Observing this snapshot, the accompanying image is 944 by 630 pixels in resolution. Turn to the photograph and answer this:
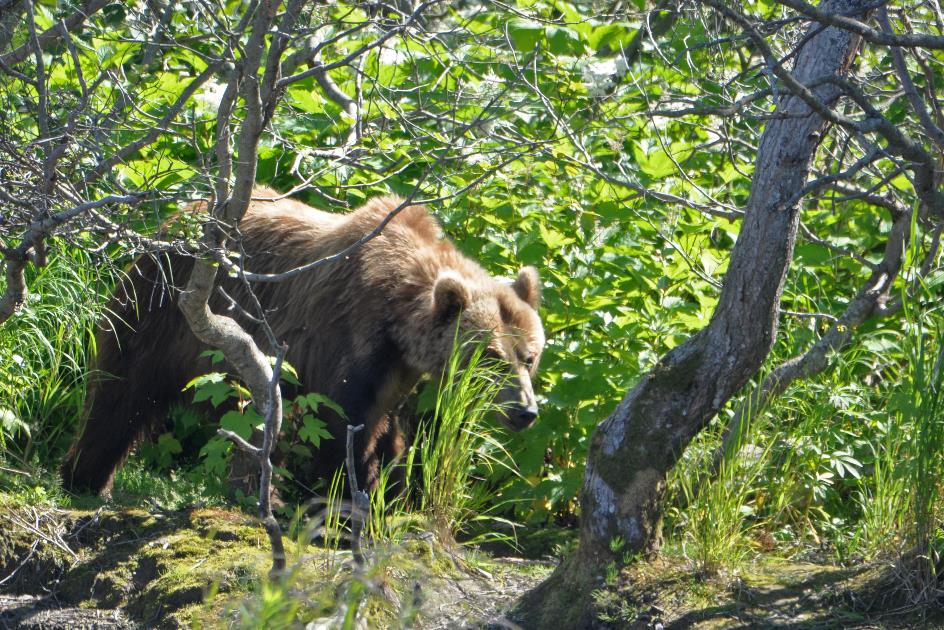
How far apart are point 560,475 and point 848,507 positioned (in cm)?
151

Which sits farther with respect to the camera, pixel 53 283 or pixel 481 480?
pixel 53 283

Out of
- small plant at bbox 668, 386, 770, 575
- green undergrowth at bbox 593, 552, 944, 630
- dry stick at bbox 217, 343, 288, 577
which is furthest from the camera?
small plant at bbox 668, 386, 770, 575

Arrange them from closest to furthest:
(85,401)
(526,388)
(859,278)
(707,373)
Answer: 1. (707,373)
2. (526,388)
3. (85,401)
4. (859,278)

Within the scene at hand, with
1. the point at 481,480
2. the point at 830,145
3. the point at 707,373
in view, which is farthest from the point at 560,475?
the point at 830,145

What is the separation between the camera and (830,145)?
20.6 ft

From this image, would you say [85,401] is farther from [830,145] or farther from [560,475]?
[830,145]

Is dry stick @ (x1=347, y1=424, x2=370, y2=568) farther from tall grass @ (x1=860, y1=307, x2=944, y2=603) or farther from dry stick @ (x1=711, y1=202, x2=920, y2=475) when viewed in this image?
tall grass @ (x1=860, y1=307, x2=944, y2=603)

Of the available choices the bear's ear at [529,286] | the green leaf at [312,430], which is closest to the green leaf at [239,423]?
the green leaf at [312,430]

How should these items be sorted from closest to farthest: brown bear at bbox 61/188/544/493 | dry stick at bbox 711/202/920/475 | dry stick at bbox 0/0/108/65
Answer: dry stick at bbox 0/0/108/65 → dry stick at bbox 711/202/920/475 → brown bear at bbox 61/188/544/493

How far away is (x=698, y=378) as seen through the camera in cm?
382

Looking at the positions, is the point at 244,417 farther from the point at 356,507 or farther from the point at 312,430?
the point at 356,507

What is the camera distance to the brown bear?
5383 mm

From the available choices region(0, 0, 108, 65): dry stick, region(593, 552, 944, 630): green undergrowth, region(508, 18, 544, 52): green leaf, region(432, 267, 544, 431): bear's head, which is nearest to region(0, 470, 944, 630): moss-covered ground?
region(593, 552, 944, 630): green undergrowth

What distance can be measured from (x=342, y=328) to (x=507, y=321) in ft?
2.89
